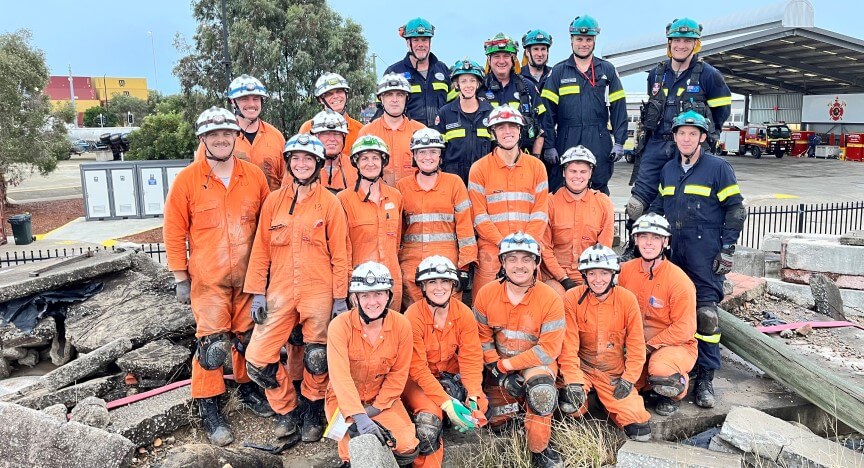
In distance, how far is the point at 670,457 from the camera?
4516 millimetres

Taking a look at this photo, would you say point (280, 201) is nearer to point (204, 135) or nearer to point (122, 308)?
point (204, 135)

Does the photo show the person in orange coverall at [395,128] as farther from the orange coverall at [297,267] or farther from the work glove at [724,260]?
the work glove at [724,260]

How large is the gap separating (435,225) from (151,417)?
9.20 feet

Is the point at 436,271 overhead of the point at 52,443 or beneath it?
overhead

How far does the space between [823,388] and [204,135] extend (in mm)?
5544

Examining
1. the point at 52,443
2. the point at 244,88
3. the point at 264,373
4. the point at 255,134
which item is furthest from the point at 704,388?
the point at 52,443

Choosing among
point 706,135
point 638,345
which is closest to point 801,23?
point 706,135

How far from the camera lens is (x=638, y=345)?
5258 mm

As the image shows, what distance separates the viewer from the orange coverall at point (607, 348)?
520 cm

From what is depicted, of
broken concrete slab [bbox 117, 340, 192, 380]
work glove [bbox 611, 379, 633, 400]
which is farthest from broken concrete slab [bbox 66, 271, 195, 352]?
work glove [bbox 611, 379, 633, 400]

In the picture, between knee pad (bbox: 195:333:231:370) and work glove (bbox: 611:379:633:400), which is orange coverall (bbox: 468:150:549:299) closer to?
work glove (bbox: 611:379:633:400)

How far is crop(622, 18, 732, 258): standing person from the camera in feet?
21.6

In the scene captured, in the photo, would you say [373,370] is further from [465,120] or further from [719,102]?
[719,102]

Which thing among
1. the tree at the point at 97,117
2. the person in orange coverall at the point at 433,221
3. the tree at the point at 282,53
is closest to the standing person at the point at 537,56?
the person in orange coverall at the point at 433,221
